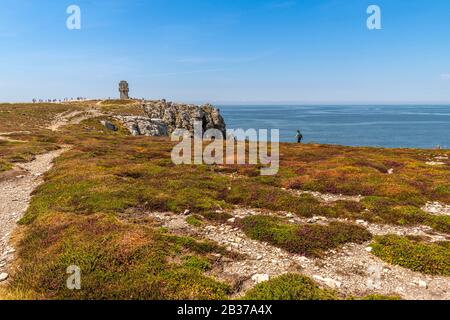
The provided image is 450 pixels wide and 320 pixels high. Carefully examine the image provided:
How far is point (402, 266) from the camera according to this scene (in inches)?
539

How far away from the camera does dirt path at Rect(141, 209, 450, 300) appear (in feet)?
38.5

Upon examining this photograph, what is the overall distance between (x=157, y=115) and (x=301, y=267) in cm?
11934

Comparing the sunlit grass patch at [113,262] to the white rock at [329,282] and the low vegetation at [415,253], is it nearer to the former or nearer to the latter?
the white rock at [329,282]

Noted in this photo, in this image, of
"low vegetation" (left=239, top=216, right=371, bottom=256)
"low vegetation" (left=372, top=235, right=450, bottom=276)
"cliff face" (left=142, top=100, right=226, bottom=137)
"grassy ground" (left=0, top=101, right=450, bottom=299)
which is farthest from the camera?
"cliff face" (left=142, top=100, right=226, bottom=137)

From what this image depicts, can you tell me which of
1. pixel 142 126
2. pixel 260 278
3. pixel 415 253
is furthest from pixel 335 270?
pixel 142 126

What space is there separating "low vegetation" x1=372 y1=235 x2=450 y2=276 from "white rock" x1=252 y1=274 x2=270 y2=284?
6099 mm

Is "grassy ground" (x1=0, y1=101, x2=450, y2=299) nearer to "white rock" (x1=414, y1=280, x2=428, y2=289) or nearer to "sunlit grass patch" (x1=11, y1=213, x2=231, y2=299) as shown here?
"sunlit grass patch" (x1=11, y1=213, x2=231, y2=299)

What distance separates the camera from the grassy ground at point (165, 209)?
1157 cm

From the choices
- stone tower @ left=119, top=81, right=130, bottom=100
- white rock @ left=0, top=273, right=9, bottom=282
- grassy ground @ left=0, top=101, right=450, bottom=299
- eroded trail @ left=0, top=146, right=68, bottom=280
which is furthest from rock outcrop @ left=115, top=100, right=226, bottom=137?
white rock @ left=0, top=273, right=9, bottom=282

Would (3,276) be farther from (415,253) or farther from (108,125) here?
(108,125)

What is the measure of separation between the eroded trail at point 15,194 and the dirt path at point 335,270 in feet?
29.8

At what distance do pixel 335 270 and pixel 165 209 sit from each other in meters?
12.0
